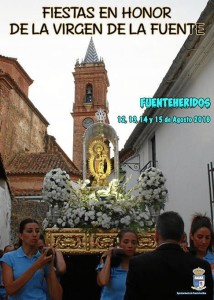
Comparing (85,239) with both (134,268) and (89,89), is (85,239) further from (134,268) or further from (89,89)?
(89,89)

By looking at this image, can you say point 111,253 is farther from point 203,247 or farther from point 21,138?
point 21,138

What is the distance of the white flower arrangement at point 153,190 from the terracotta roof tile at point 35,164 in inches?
581

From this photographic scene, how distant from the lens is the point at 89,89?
42938 mm

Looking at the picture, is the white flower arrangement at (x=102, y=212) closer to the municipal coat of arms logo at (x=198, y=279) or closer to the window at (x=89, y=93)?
the municipal coat of arms logo at (x=198, y=279)

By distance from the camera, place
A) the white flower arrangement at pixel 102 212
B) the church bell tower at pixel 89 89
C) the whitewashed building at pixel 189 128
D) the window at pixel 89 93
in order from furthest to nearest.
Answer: the window at pixel 89 93 < the church bell tower at pixel 89 89 < the whitewashed building at pixel 189 128 < the white flower arrangement at pixel 102 212

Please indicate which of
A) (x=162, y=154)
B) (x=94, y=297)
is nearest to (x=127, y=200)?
(x=94, y=297)

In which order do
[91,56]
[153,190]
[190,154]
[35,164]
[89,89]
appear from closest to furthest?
1. [153,190]
2. [190,154]
3. [35,164]
4. [89,89]
5. [91,56]

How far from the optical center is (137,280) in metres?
2.25

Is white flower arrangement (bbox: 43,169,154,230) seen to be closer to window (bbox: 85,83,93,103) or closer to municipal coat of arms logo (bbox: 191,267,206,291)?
municipal coat of arms logo (bbox: 191,267,206,291)

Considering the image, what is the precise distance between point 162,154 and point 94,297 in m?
7.21

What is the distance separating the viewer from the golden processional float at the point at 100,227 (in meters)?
6.00

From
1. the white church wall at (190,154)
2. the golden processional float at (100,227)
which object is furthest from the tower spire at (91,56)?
the golden processional float at (100,227)

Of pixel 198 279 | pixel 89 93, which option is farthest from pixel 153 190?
pixel 89 93

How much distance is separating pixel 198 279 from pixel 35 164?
2029cm
